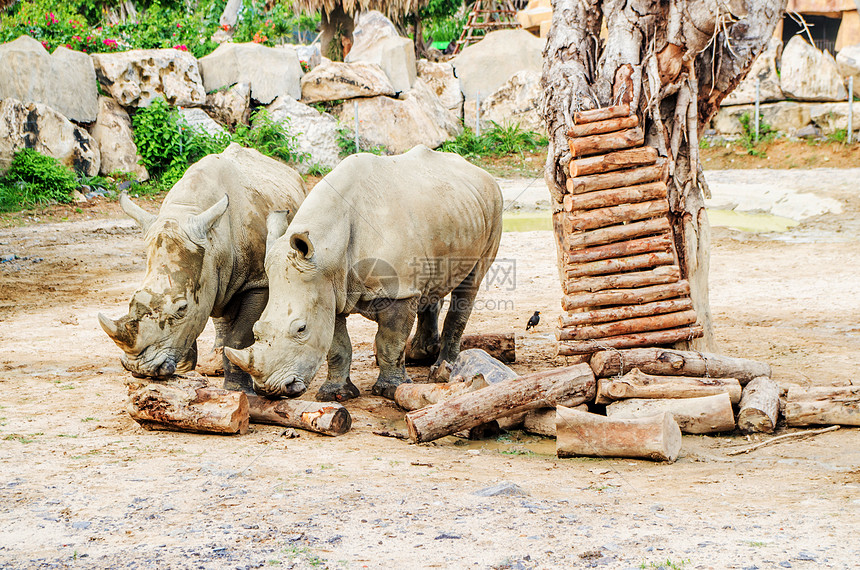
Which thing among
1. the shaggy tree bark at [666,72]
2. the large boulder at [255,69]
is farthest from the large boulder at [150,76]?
the shaggy tree bark at [666,72]

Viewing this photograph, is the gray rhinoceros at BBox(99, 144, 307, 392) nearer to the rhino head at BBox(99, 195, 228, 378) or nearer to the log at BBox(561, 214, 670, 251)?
the rhino head at BBox(99, 195, 228, 378)

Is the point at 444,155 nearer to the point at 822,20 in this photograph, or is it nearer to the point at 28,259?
the point at 28,259

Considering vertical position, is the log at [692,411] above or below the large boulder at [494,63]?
below

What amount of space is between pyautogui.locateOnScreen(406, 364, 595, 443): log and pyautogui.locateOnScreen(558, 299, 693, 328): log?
559 mm

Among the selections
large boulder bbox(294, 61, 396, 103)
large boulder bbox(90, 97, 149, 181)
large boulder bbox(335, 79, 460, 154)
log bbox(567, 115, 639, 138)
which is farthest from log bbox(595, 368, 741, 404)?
large boulder bbox(294, 61, 396, 103)

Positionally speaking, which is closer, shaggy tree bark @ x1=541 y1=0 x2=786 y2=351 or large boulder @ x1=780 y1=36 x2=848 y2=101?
shaggy tree bark @ x1=541 y1=0 x2=786 y2=351

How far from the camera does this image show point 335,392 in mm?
6641

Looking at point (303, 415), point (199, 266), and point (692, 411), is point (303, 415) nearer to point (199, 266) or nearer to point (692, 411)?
point (199, 266)

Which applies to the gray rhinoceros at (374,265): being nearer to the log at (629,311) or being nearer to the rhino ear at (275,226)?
the rhino ear at (275,226)

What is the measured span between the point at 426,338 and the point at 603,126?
2.69m

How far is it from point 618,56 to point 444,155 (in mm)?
1952

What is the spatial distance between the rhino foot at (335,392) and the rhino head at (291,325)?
90cm

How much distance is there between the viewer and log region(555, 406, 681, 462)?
5.16m

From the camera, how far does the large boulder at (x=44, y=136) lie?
15.6 m
